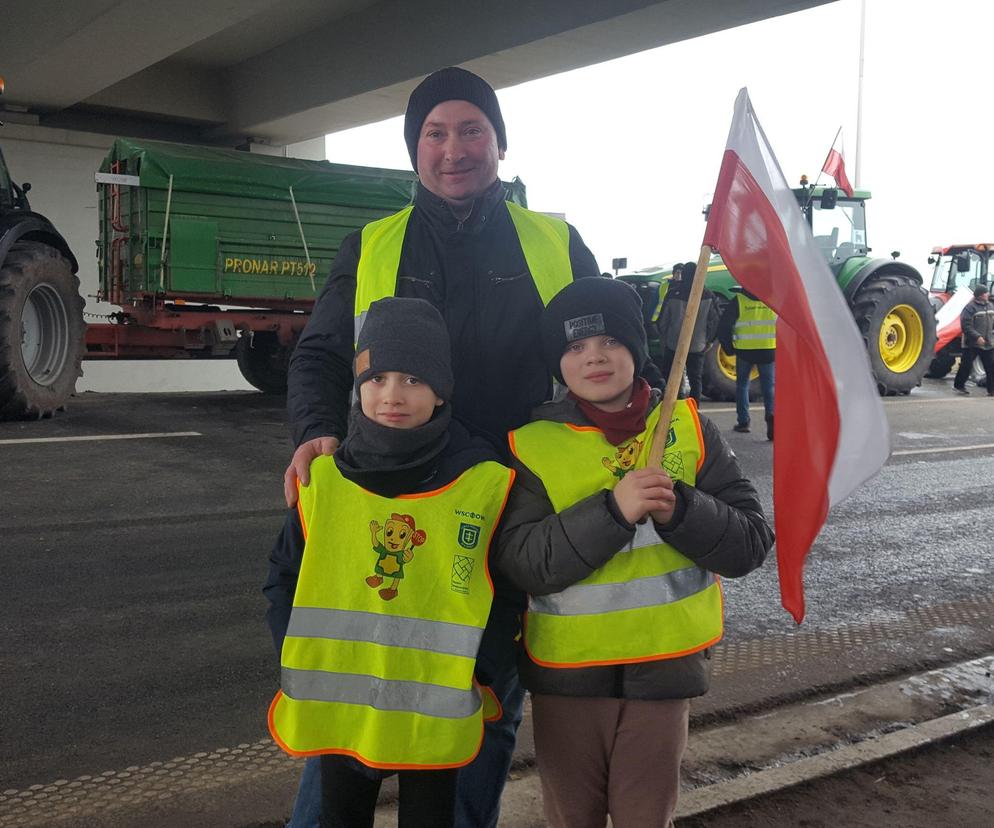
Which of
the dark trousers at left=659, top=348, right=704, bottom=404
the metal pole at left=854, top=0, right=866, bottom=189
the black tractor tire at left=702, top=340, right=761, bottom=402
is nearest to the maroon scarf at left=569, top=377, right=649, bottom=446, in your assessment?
the dark trousers at left=659, top=348, right=704, bottom=404

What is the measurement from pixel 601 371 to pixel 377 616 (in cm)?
68

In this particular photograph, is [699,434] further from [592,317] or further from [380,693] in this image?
[380,693]

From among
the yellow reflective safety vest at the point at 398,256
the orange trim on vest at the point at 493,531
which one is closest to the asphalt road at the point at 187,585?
the orange trim on vest at the point at 493,531

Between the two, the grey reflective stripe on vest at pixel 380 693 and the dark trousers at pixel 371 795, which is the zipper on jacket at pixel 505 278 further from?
the dark trousers at pixel 371 795

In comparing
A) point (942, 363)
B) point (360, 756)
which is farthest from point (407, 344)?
point (942, 363)

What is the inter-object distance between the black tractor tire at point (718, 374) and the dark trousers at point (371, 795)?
494 inches

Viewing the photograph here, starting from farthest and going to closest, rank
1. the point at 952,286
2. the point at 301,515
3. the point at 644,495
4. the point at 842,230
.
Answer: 1. the point at 952,286
2. the point at 842,230
3. the point at 301,515
4. the point at 644,495

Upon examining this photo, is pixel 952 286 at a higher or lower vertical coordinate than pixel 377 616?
higher

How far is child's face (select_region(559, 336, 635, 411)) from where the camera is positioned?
229 cm

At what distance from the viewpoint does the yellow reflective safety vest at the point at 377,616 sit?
6.91ft

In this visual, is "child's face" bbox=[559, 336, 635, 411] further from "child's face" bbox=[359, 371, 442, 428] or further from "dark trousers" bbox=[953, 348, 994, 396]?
"dark trousers" bbox=[953, 348, 994, 396]

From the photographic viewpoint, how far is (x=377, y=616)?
2121 mm

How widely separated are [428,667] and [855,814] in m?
1.66

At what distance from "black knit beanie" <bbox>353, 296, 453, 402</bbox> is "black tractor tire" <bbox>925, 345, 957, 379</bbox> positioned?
784 inches
